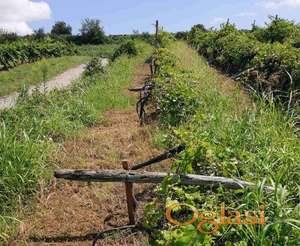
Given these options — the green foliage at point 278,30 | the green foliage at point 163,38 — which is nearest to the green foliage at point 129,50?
the green foliage at point 163,38

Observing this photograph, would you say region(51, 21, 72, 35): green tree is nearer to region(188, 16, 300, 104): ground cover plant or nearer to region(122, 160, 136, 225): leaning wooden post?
region(188, 16, 300, 104): ground cover plant

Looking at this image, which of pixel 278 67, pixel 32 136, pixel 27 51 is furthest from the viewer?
pixel 27 51

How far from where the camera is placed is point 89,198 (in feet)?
15.0

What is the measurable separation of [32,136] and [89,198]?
1.57m

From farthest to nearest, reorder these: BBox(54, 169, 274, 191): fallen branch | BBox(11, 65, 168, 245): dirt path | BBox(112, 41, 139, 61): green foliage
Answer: BBox(112, 41, 139, 61): green foliage, BBox(11, 65, 168, 245): dirt path, BBox(54, 169, 274, 191): fallen branch

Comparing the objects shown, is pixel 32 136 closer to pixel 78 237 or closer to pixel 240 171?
pixel 78 237

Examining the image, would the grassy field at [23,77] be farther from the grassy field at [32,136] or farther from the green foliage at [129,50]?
the grassy field at [32,136]

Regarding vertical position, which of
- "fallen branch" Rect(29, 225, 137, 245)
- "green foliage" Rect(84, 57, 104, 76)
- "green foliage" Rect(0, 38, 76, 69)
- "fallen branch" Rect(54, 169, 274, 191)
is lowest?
"fallen branch" Rect(29, 225, 137, 245)

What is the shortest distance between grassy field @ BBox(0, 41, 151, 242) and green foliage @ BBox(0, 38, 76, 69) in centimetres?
1919

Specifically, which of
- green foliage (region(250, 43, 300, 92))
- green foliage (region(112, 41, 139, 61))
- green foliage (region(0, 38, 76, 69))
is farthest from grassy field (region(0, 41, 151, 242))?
green foliage (region(0, 38, 76, 69))

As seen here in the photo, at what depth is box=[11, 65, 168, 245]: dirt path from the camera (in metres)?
3.99

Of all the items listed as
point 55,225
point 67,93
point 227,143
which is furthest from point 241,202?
point 67,93

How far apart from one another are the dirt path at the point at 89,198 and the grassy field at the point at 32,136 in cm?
17

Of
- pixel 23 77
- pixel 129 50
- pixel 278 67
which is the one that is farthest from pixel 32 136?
pixel 129 50
